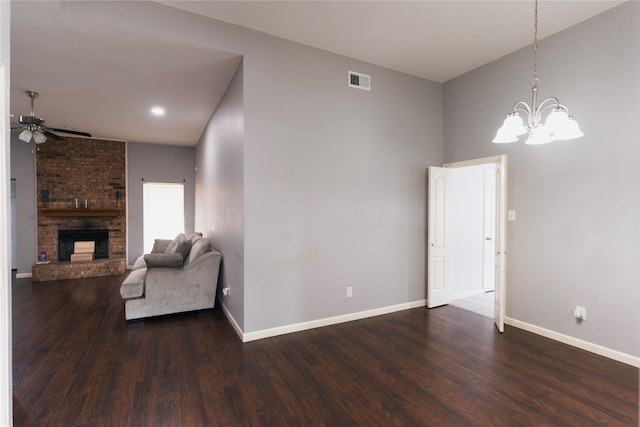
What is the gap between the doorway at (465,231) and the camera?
12.3 feet

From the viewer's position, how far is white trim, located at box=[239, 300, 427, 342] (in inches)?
128

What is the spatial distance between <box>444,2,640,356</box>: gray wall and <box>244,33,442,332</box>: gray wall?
1.17m

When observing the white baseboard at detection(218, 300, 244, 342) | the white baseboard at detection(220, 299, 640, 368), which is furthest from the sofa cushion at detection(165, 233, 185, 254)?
the white baseboard at detection(220, 299, 640, 368)

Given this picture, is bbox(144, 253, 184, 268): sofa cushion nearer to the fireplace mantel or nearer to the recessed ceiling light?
the recessed ceiling light

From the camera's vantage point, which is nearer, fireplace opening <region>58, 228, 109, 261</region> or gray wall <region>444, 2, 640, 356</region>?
gray wall <region>444, 2, 640, 356</region>

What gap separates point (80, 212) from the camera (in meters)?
6.48

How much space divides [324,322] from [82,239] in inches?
244

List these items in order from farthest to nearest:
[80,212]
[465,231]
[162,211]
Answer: [162,211], [80,212], [465,231]

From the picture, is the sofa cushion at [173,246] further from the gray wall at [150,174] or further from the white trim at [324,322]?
the white trim at [324,322]

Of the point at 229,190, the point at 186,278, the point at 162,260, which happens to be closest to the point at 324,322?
the point at 186,278

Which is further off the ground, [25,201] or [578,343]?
[25,201]

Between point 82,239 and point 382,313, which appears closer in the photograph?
point 382,313

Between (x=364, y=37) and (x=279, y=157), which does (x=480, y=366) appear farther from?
(x=364, y=37)

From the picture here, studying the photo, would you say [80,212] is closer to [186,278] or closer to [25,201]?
[25,201]
